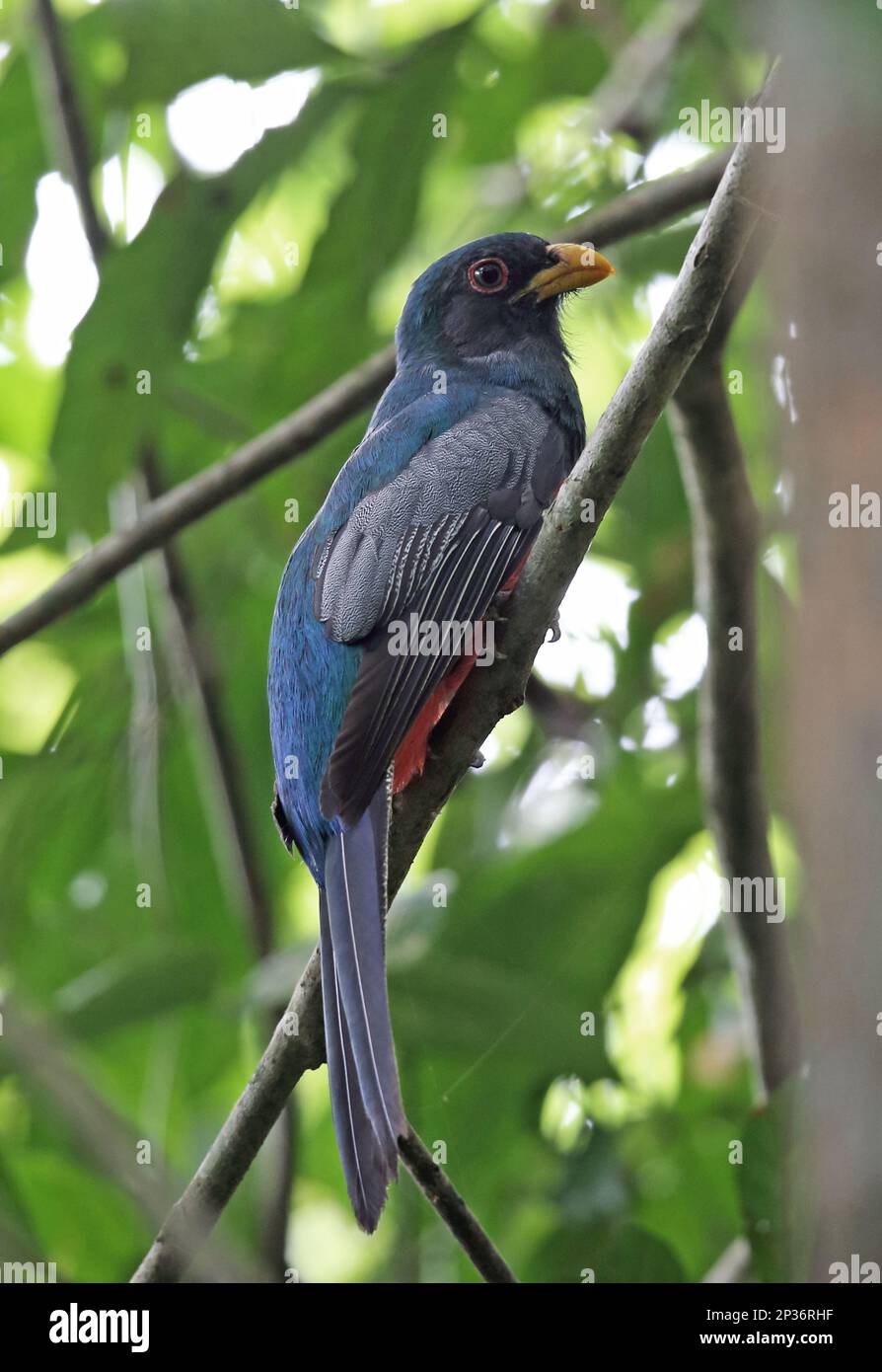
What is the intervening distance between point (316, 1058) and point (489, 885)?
1.65 m

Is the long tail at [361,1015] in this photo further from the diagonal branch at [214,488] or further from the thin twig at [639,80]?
the thin twig at [639,80]

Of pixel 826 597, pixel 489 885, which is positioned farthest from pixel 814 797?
pixel 489 885

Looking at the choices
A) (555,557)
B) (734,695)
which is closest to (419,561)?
(555,557)

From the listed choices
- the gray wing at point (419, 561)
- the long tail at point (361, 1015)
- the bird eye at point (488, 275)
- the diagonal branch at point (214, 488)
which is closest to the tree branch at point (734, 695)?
the gray wing at point (419, 561)

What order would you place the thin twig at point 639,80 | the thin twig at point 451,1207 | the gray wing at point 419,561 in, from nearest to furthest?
the thin twig at point 451,1207, the gray wing at point 419,561, the thin twig at point 639,80

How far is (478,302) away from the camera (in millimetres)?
5195

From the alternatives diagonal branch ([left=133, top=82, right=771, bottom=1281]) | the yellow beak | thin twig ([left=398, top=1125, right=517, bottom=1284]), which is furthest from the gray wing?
thin twig ([left=398, top=1125, right=517, bottom=1284])

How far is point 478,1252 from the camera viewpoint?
3.31 meters

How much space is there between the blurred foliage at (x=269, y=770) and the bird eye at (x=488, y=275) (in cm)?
24

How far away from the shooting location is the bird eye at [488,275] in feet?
17.0

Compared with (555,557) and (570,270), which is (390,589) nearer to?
(555,557)

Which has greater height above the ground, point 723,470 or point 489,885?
point 723,470

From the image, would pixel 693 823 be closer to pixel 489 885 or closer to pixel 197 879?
pixel 489 885

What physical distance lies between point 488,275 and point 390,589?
1.72m
